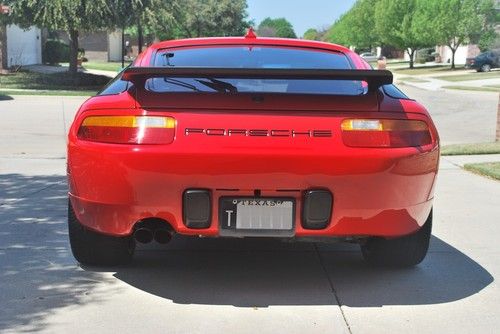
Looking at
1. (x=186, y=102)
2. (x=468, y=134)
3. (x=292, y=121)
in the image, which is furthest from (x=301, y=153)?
A: (x=468, y=134)

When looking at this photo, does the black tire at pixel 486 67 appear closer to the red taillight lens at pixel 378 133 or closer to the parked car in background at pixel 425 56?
the parked car in background at pixel 425 56

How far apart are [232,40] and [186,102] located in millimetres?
1320

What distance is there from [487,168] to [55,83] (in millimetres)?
24546

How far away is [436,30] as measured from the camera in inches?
1859

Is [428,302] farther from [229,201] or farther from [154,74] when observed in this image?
[154,74]

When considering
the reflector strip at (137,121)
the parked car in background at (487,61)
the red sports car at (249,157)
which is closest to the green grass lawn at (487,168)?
the red sports car at (249,157)

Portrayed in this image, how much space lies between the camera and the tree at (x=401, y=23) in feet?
166

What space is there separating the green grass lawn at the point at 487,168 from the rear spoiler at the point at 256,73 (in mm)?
5261

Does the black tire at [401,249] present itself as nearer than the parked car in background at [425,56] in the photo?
Yes

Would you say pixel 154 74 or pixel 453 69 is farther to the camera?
pixel 453 69

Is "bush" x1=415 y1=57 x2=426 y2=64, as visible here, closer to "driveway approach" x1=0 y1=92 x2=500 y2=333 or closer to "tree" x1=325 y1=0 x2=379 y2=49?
"tree" x1=325 y1=0 x2=379 y2=49

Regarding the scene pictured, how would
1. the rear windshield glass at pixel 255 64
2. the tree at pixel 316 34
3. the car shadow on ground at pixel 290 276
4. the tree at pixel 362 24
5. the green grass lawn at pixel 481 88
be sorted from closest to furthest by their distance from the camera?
the rear windshield glass at pixel 255 64 → the car shadow on ground at pixel 290 276 → the green grass lawn at pixel 481 88 → the tree at pixel 362 24 → the tree at pixel 316 34

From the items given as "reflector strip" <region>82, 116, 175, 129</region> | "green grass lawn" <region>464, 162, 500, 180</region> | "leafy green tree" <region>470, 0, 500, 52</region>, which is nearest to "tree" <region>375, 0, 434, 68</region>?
"leafy green tree" <region>470, 0, 500, 52</region>

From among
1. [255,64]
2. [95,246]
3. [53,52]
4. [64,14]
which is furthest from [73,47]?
[95,246]
